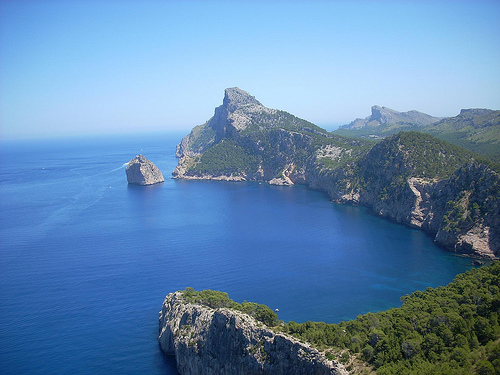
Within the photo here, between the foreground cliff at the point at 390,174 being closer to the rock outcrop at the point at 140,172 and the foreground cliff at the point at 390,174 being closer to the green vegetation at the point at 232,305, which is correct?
the rock outcrop at the point at 140,172

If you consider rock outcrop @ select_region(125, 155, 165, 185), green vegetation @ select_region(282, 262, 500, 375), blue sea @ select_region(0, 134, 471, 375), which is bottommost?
blue sea @ select_region(0, 134, 471, 375)

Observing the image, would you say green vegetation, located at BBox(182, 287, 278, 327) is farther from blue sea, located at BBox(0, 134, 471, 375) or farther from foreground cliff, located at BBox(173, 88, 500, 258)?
foreground cliff, located at BBox(173, 88, 500, 258)

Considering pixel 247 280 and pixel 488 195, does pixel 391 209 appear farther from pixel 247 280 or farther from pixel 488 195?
pixel 247 280

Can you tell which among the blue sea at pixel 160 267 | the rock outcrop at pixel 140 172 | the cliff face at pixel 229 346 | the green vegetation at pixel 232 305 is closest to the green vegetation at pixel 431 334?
the green vegetation at pixel 232 305

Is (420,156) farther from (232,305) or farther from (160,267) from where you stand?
(232,305)

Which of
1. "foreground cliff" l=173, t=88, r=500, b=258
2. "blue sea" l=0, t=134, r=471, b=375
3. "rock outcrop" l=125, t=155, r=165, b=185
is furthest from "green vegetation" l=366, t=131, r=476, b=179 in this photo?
"rock outcrop" l=125, t=155, r=165, b=185

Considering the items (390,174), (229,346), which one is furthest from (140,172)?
(229,346)
